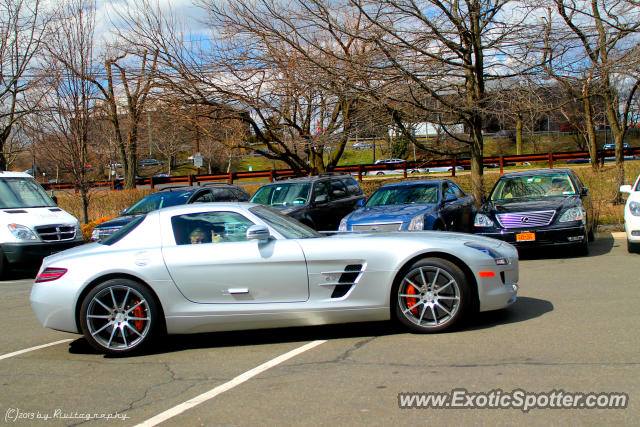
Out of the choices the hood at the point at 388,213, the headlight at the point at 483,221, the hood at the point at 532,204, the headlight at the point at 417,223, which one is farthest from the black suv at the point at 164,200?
the hood at the point at 532,204

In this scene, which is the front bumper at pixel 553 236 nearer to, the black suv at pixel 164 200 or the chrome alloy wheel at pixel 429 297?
the chrome alloy wheel at pixel 429 297

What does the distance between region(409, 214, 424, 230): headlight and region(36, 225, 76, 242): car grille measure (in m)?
→ 7.19

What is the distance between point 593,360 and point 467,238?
1814 mm

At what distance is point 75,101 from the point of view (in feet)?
57.0

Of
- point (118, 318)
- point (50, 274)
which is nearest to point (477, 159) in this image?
point (118, 318)

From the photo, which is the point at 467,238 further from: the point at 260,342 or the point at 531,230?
the point at 531,230

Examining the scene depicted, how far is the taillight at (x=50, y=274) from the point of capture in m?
6.05

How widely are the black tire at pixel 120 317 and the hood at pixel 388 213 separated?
576 cm

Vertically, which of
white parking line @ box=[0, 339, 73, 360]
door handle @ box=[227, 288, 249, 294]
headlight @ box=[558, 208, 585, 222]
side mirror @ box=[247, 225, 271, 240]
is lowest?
white parking line @ box=[0, 339, 73, 360]

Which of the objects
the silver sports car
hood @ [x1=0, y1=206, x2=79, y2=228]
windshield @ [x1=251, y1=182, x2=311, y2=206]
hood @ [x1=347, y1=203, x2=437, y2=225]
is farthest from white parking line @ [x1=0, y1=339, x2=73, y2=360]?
windshield @ [x1=251, y1=182, x2=311, y2=206]

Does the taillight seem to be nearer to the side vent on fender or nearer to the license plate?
the side vent on fender

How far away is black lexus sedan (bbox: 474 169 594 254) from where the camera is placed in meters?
10.7

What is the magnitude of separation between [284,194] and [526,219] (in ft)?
18.5

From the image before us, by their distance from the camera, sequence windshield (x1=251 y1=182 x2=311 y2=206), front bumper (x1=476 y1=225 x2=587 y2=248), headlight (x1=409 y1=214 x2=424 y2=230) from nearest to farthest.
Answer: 1. front bumper (x1=476 y1=225 x2=587 y2=248)
2. headlight (x1=409 y1=214 x2=424 y2=230)
3. windshield (x1=251 y1=182 x2=311 y2=206)
